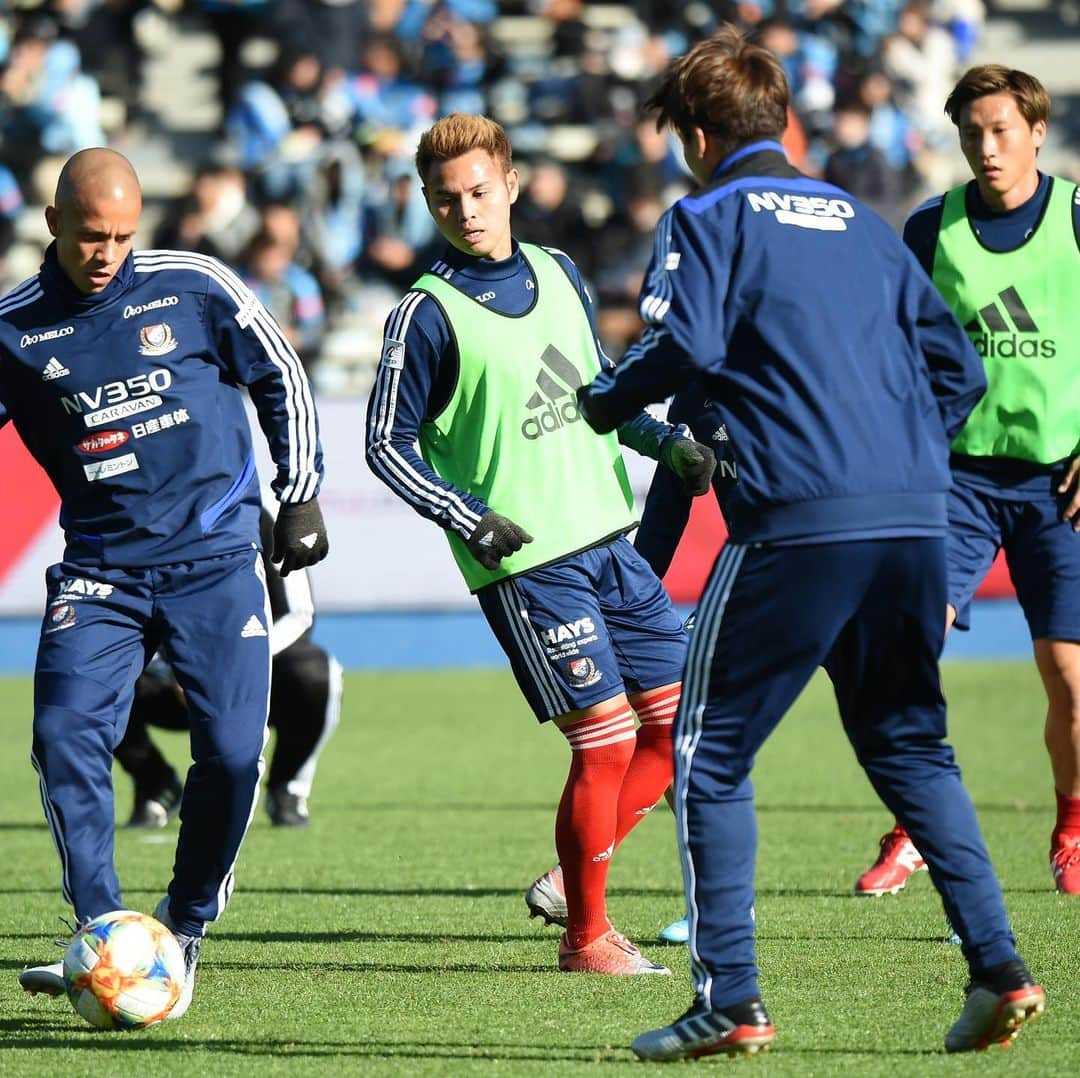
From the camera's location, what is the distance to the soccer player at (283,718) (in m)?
8.80

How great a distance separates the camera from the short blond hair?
223 inches

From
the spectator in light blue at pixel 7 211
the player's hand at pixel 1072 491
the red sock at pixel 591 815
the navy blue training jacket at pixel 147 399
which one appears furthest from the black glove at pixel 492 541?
the spectator in light blue at pixel 7 211

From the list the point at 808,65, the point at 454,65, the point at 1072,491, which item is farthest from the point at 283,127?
the point at 1072,491

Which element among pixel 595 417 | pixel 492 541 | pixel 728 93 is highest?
pixel 728 93

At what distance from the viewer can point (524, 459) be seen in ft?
18.6

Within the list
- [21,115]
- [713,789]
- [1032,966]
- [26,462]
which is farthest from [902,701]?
[21,115]

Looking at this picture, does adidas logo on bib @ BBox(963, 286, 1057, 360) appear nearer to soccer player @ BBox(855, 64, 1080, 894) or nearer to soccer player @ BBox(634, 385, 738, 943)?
soccer player @ BBox(855, 64, 1080, 894)

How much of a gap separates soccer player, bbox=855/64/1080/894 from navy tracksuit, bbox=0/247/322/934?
7.37 ft

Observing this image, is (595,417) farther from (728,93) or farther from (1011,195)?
(1011,195)

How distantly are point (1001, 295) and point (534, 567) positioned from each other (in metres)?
1.77

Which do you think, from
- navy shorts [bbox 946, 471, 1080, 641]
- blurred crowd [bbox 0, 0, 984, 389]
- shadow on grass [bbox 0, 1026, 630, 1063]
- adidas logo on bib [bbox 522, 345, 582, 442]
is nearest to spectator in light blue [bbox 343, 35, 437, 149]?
blurred crowd [bbox 0, 0, 984, 389]

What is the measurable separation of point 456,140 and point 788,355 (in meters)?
1.85

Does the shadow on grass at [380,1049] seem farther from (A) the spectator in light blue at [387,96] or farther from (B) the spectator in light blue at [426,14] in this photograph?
(B) the spectator in light blue at [426,14]

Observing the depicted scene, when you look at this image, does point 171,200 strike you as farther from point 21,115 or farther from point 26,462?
point 26,462
